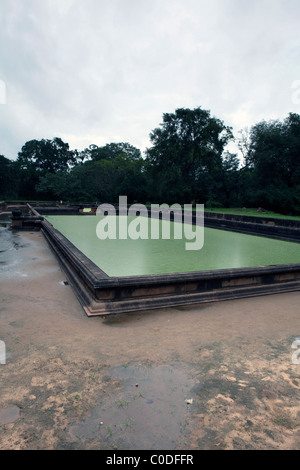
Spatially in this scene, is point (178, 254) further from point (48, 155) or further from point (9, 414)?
point (48, 155)

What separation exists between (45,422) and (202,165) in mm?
27462

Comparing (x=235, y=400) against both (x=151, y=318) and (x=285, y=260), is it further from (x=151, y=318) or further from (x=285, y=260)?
(x=285, y=260)

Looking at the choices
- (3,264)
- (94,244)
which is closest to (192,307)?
(3,264)

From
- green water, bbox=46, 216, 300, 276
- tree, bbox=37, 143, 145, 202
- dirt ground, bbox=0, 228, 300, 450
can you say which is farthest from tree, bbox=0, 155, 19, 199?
dirt ground, bbox=0, 228, 300, 450

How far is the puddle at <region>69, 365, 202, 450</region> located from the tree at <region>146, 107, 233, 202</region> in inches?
946

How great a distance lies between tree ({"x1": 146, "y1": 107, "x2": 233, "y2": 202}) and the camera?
1030 inches

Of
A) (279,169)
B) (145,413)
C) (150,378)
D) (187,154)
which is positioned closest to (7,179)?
(187,154)

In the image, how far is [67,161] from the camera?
48.7 metres

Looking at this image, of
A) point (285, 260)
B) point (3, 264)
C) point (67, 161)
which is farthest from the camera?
point (67, 161)

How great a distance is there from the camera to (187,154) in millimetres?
26719
